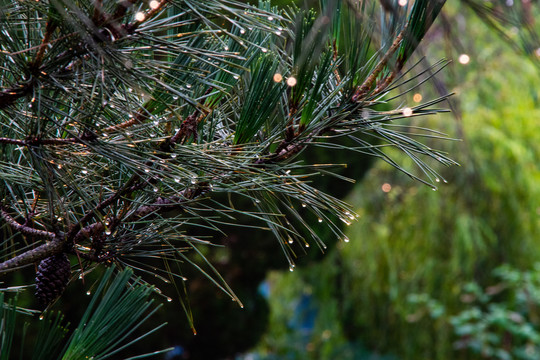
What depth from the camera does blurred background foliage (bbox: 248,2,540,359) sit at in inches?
119

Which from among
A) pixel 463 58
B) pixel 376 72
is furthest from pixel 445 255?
pixel 463 58

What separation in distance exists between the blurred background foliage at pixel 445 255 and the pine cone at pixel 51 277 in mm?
2352

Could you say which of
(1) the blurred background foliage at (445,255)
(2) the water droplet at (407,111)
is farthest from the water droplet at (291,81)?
(1) the blurred background foliage at (445,255)

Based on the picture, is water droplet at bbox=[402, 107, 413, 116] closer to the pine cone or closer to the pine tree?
the pine tree

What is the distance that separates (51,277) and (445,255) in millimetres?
2794

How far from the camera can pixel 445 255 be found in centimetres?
310

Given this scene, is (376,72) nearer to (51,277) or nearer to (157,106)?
(157,106)

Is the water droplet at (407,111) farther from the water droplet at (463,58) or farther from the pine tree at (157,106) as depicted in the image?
the water droplet at (463,58)

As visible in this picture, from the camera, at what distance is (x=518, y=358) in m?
3.06

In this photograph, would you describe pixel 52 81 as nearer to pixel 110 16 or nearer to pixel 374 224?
pixel 110 16

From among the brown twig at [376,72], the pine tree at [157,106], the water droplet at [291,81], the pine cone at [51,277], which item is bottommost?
the pine cone at [51,277]

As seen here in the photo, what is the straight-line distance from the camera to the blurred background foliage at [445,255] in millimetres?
3012

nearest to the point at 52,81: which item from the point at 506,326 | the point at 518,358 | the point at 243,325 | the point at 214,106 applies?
the point at 214,106

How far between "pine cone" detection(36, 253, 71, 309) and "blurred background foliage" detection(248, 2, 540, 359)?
2352 millimetres
